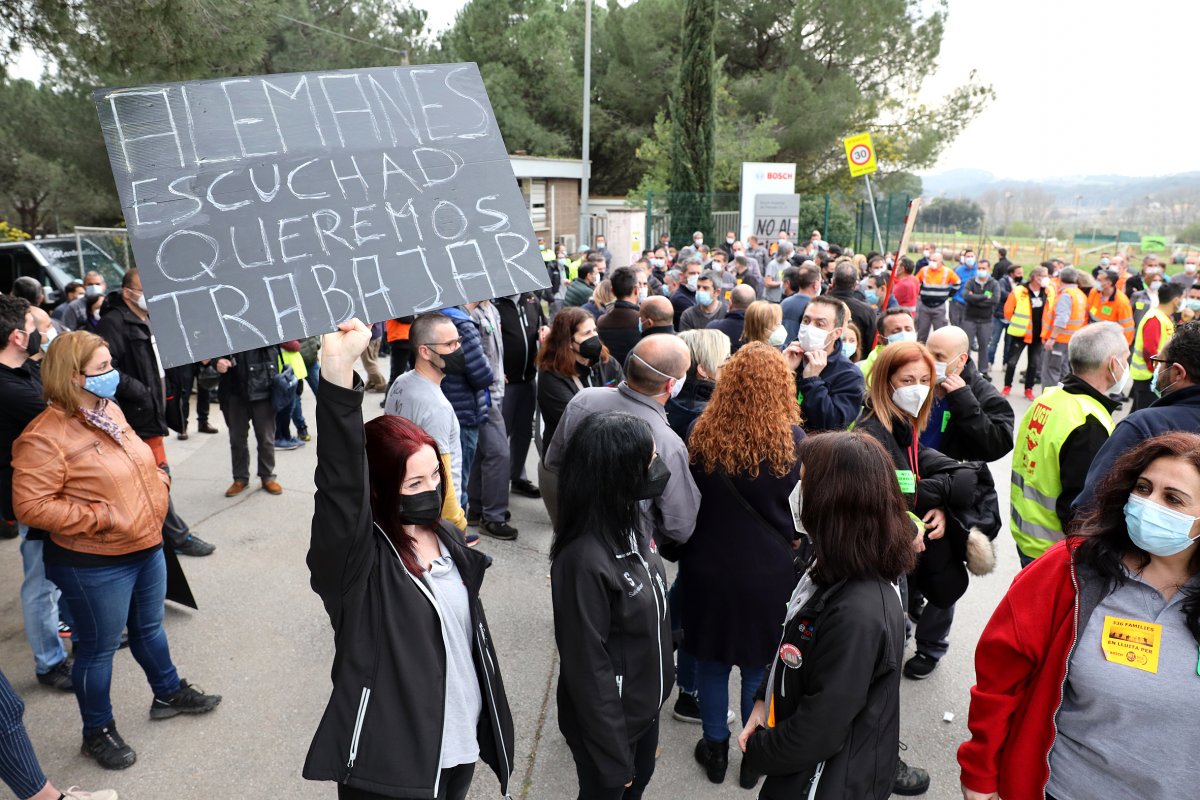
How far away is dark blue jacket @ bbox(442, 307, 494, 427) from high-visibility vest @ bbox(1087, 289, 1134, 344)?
8161 millimetres

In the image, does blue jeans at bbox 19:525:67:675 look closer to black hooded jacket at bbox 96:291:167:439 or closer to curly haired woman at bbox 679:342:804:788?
black hooded jacket at bbox 96:291:167:439

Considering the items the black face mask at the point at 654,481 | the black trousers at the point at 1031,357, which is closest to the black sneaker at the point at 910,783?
the black face mask at the point at 654,481

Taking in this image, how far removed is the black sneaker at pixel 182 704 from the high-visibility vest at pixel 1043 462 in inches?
155

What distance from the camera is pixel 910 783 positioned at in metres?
3.30

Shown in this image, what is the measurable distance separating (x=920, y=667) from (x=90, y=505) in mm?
3986

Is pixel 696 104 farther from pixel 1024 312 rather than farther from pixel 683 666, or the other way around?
pixel 683 666

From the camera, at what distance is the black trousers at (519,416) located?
642 cm

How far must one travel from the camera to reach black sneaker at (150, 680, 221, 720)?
3645 millimetres

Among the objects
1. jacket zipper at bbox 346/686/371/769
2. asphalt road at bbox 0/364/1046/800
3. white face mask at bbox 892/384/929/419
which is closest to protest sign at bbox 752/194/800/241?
asphalt road at bbox 0/364/1046/800

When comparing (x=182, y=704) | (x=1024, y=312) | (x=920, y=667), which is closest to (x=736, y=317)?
(x=920, y=667)

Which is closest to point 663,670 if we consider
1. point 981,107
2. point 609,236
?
point 609,236

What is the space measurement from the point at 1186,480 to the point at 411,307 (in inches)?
90.8

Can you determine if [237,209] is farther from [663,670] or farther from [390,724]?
[663,670]

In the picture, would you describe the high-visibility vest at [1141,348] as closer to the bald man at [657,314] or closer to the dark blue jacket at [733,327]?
the dark blue jacket at [733,327]
